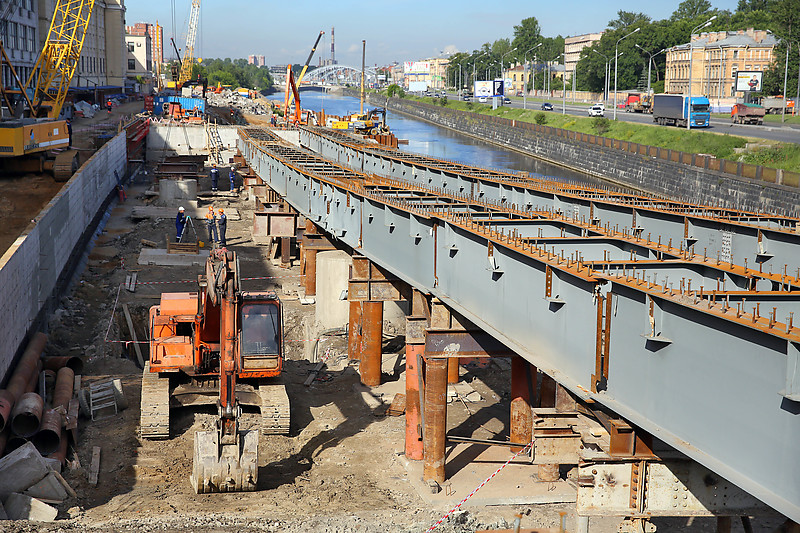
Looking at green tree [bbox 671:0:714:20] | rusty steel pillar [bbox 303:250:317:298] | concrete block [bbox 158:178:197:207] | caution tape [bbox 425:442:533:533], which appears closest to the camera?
caution tape [bbox 425:442:533:533]

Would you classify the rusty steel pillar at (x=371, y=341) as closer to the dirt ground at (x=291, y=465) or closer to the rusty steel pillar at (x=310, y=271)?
the dirt ground at (x=291, y=465)

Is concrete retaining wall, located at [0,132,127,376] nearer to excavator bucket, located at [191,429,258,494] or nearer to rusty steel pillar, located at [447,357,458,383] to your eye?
→ excavator bucket, located at [191,429,258,494]

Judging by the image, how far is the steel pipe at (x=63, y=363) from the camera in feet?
69.6

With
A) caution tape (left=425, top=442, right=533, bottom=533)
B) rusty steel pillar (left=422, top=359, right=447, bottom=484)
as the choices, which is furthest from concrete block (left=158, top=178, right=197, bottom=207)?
rusty steel pillar (left=422, top=359, right=447, bottom=484)

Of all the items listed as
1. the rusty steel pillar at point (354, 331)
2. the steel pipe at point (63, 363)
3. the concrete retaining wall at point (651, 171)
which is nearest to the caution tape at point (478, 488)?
the rusty steel pillar at point (354, 331)

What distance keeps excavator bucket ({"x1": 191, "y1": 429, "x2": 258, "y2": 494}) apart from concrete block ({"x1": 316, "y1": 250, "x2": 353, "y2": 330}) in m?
11.5

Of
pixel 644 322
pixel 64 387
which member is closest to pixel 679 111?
pixel 64 387

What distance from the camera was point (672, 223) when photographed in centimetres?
1680

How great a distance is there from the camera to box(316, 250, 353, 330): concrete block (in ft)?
86.9

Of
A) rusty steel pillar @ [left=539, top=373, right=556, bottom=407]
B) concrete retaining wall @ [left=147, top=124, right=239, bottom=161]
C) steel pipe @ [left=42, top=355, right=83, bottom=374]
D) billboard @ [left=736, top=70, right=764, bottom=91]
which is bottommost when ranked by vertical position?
steel pipe @ [left=42, top=355, right=83, bottom=374]

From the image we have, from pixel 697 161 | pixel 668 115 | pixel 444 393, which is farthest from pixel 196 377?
pixel 668 115

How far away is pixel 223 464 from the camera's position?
1496cm

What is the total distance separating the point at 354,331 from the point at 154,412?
7191 mm

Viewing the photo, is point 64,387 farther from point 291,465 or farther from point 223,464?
point 223,464
